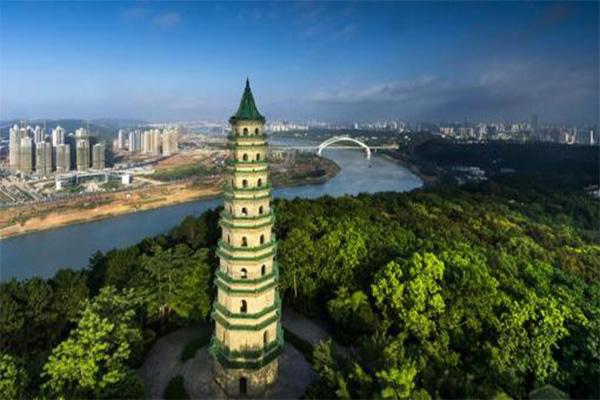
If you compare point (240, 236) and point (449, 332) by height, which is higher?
point (240, 236)

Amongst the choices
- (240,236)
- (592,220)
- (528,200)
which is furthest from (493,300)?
(528,200)

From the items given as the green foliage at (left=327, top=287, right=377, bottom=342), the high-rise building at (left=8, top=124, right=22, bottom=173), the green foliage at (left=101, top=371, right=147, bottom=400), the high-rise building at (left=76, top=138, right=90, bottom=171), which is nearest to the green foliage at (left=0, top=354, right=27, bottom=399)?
the green foliage at (left=101, top=371, right=147, bottom=400)

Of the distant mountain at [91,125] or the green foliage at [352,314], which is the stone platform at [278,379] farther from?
the distant mountain at [91,125]

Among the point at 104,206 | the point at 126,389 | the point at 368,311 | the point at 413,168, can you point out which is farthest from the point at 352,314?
the point at 413,168

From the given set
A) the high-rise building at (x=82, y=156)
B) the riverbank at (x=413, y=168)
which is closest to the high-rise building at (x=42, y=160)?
the high-rise building at (x=82, y=156)

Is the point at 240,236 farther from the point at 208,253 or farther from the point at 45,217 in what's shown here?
the point at 45,217
